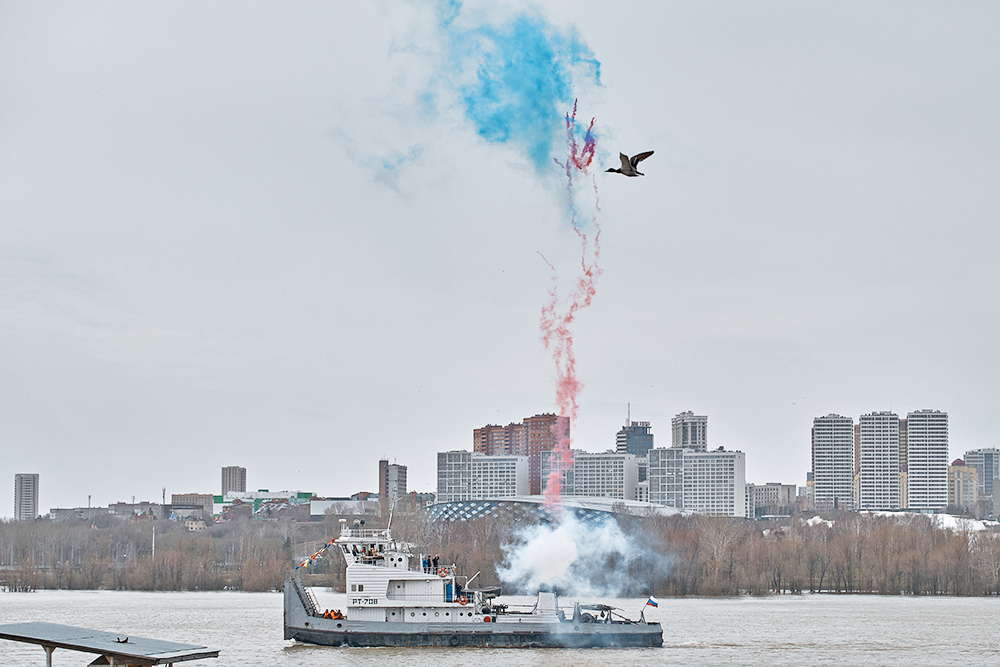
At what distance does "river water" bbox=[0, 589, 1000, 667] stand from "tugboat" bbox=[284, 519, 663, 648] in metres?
0.85

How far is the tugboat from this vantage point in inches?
2435

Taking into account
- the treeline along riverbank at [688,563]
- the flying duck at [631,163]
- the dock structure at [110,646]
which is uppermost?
the flying duck at [631,163]

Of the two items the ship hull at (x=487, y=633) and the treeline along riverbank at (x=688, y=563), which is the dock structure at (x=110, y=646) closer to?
the ship hull at (x=487, y=633)

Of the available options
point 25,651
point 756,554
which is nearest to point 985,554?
point 756,554

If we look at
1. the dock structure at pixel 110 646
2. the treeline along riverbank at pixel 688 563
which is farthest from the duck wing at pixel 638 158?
the treeline along riverbank at pixel 688 563

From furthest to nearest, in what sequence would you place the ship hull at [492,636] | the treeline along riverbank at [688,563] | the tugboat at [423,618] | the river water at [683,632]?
the treeline along riverbank at [688,563], the tugboat at [423,618], the ship hull at [492,636], the river water at [683,632]

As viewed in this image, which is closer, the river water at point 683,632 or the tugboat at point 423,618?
the river water at point 683,632

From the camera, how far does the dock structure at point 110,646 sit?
2416cm

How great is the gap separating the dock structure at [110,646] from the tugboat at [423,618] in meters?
36.0

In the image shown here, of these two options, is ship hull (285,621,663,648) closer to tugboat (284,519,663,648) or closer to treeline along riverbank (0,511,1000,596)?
tugboat (284,519,663,648)

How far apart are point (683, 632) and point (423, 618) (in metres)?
17.4

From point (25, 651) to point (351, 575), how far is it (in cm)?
1776

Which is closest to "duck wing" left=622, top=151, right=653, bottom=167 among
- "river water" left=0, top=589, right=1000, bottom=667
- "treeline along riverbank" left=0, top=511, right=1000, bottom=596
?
"river water" left=0, top=589, right=1000, bottom=667

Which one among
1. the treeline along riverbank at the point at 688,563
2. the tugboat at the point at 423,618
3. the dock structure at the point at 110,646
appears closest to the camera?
the dock structure at the point at 110,646
